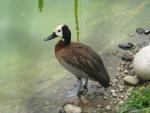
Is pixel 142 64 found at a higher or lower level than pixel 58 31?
lower

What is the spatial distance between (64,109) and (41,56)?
978mm

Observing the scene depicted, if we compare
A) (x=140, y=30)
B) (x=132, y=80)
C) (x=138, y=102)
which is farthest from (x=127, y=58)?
(x=138, y=102)

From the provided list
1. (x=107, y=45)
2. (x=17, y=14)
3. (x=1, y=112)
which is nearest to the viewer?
(x=1, y=112)

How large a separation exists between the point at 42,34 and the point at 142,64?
1.52m

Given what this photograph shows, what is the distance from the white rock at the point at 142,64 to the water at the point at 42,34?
0.69 m

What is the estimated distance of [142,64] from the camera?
5.37 metres

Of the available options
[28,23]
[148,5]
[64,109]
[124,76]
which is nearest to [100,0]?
[148,5]

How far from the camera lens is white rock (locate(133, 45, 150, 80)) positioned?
211 inches

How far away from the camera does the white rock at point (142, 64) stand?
5.35m

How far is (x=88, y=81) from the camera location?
564 cm

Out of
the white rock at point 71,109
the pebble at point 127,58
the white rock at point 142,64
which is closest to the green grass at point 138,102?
the white rock at point 142,64

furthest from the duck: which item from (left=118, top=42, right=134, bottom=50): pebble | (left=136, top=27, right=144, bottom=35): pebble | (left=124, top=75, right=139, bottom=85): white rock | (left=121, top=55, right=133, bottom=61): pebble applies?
(left=136, top=27, right=144, bottom=35): pebble

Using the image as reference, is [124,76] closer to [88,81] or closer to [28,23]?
[88,81]

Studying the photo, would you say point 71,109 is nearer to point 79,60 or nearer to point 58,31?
point 79,60
